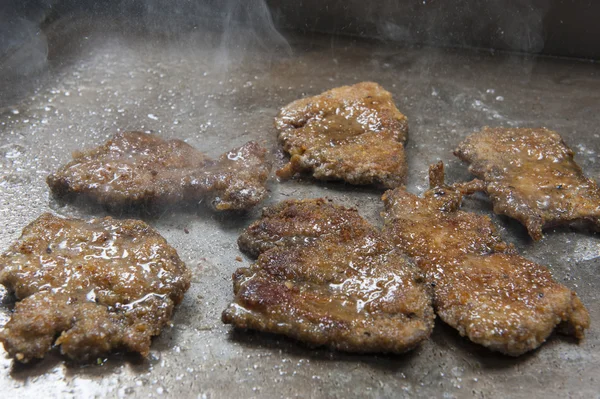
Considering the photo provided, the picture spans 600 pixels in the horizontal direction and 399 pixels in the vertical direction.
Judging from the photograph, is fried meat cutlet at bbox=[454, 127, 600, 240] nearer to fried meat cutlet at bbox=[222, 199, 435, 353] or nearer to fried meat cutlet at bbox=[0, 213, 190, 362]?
fried meat cutlet at bbox=[222, 199, 435, 353]

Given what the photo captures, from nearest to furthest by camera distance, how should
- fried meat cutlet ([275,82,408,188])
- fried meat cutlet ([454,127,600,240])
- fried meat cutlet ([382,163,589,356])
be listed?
1. fried meat cutlet ([382,163,589,356])
2. fried meat cutlet ([454,127,600,240])
3. fried meat cutlet ([275,82,408,188])

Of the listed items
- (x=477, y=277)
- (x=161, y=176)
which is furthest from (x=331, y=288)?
(x=161, y=176)

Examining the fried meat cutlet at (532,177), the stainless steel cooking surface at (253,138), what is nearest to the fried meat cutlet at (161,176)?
the stainless steel cooking surface at (253,138)

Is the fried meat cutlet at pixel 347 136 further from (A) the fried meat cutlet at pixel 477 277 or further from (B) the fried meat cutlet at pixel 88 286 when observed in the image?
(B) the fried meat cutlet at pixel 88 286

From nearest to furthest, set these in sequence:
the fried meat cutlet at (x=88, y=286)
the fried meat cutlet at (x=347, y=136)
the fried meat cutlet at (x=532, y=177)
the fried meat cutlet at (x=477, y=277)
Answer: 1. the fried meat cutlet at (x=88, y=286)
2. the fried meat cutlet at (x=477, y=277)
3. the fried meat cutlet at (x=532, y=177)
4. the fried meat cutlet at (x=347, y=136)

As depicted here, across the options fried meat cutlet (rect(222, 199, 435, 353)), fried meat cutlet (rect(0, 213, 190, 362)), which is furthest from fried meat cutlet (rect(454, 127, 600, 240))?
fried meat cutlet (rect(0, 213, 190, 362))

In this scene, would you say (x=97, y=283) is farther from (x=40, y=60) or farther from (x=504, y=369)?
(x=40, y=60)

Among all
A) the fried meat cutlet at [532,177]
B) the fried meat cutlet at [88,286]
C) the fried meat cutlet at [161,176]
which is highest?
the fried meat cutlet at [532,177]
